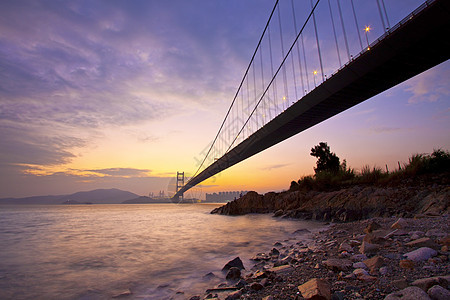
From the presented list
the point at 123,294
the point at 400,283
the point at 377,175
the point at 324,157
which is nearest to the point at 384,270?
the point at 400,283

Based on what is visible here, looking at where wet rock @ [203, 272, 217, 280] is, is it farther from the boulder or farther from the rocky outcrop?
the rocky outcrop

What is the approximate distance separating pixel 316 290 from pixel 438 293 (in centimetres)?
100

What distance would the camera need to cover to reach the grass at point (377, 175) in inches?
427

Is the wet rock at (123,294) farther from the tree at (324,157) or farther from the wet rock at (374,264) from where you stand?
the tree at (324,157)

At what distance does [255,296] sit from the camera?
2.82 meters

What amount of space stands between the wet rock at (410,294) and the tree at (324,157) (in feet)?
79.2

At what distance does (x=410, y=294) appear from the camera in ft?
6.56

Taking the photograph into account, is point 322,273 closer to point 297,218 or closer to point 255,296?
point 255,296

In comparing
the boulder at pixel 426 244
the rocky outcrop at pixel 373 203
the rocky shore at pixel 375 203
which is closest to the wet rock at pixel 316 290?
the boulder at pixel 426 244

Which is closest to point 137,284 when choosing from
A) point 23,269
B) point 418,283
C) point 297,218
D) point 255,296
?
point 255,296

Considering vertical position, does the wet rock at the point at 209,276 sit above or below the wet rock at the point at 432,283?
below

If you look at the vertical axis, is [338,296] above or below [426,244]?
below

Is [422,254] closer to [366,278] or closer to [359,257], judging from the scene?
[359,257]

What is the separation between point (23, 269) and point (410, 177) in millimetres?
15844
